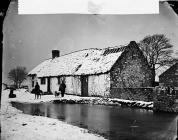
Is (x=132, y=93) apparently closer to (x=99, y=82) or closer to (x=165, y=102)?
(x=165, y=102)

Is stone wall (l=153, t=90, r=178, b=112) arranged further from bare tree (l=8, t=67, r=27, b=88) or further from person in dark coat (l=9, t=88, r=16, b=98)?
person in dark coat (l=9, t=88, r=16, b=98)

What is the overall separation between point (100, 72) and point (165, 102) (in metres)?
3.16

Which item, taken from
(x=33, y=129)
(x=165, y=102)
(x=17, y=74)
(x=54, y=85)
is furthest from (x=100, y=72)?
(x=33, y=129)

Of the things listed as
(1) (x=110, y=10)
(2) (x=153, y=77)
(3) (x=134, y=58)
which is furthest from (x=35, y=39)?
(3) (x=134, y=58)

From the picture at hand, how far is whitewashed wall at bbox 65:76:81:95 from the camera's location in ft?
25.5

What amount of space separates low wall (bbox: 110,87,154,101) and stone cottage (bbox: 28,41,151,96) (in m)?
0.16

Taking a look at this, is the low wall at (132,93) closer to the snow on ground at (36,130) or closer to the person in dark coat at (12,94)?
the snow on ground at (36,130)

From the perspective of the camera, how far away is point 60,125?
4.49 meters

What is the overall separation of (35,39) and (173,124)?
329cm

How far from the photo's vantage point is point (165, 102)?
6352mm

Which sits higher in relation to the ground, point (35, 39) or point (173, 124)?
point (35, 39)

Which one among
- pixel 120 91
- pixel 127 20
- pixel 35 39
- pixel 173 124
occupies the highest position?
pixel 127 20

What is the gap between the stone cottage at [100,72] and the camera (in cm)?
743

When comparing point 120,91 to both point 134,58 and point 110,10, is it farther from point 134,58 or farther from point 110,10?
point 110,10
